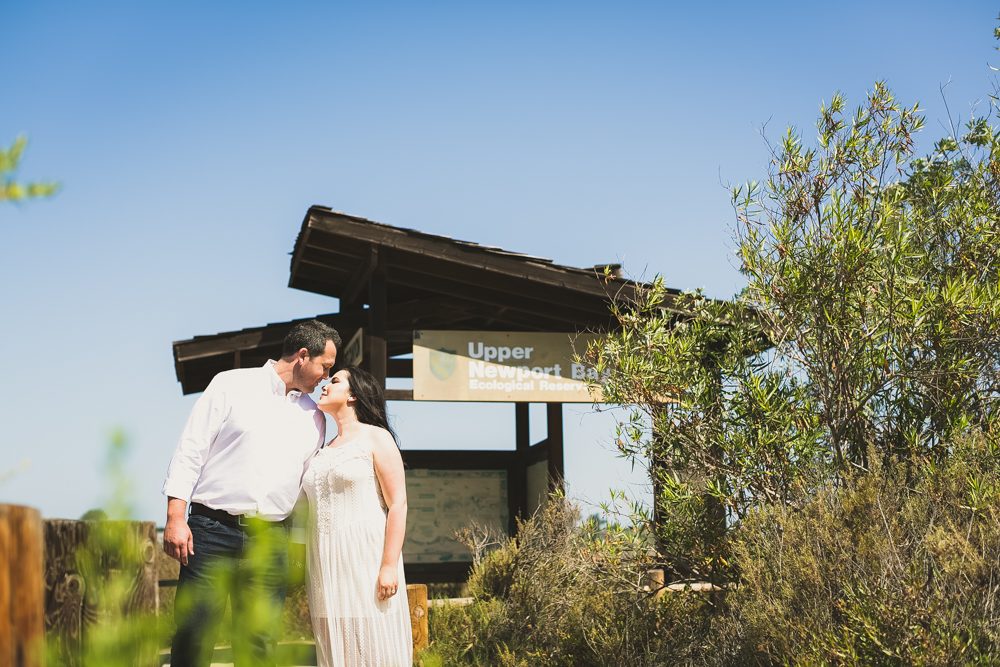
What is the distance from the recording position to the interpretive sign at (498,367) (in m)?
9.22

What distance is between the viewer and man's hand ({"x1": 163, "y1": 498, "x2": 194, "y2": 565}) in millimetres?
4090

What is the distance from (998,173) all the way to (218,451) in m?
5.49

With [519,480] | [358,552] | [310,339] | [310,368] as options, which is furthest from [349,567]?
[519,480]

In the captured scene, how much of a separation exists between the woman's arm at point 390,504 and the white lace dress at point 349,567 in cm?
4

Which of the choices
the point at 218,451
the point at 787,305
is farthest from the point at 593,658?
the point at 218,451

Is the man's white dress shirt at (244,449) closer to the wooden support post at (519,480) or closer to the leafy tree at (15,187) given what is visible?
the leafy tree at (15,187)

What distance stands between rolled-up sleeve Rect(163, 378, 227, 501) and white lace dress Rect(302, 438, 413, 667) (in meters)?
0.48

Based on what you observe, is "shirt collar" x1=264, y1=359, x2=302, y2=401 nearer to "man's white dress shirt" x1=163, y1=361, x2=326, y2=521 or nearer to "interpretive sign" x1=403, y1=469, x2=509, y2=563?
"man's white dress shirt" x1=163, y1=361, x2=326, y2=521

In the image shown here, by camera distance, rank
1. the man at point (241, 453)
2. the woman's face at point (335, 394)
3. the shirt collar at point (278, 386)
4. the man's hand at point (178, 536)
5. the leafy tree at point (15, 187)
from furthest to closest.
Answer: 1. the woman's face at point (335, 394)
2. the shirt collar at point (278, 386)
3. the man at point (241, 453)
4. the man's hand at point (178, 536)
5. the leafy tree at point (15, 187)

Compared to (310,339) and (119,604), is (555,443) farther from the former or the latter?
(119,604)

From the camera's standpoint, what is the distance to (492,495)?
11.8 meters

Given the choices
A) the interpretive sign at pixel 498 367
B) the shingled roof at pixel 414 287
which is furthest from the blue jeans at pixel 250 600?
the interpretive sign at pixel 498 367

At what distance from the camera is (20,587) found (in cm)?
119

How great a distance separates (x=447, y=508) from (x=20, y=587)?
34.4 ft
